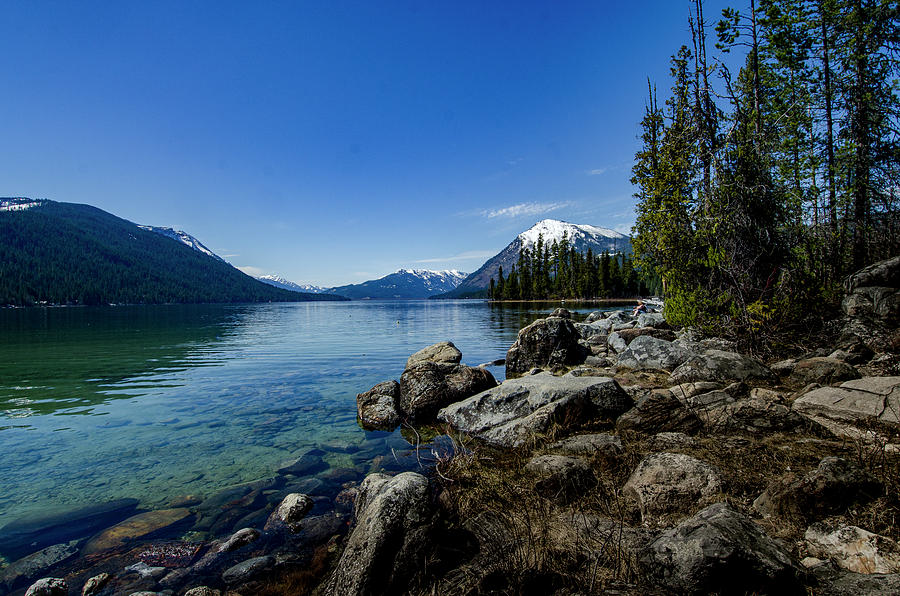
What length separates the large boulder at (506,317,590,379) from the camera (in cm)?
1577

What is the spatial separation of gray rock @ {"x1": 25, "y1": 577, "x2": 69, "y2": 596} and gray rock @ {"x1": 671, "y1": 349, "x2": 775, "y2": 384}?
11.6 metres

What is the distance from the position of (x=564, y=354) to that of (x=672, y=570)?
12857 mm

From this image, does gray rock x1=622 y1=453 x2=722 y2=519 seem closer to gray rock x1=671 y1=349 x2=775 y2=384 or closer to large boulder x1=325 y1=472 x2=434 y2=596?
large boulder x1=325 y1=472 x2=434 y2=596

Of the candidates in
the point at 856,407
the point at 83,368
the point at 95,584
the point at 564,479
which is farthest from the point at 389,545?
the point at 83,368

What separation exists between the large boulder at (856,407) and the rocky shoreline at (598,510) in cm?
3

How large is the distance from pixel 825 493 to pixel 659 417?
3.32m

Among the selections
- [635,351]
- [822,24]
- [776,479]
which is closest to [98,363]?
[635,351]

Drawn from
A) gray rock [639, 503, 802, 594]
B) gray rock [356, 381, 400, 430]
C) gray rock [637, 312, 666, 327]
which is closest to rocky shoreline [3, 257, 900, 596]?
gray rock [639, 503, 802, 594]

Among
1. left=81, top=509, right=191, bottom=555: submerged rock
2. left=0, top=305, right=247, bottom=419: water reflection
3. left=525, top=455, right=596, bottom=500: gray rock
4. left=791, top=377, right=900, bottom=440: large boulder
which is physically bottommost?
left=81, top=509, right=191, bottom=555: submerged rock

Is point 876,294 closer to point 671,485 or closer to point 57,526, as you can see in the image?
point 671,485

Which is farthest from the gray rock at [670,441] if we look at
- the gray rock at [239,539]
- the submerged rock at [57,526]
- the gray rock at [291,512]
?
the submerged rock at [57,526]

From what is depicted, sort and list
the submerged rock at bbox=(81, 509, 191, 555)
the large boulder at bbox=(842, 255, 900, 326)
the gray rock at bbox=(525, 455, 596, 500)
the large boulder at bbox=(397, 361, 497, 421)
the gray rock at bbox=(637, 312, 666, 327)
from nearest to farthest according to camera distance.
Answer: the gray rock at bbox=(525, 455, 596, 500) < the submerged rock at bbox=(81, 509, 191, 555) < the large boulder at bbox=(397, 361, 497, 421) < the large boulder at bbox=(842, 255, 900, 326) < the gray rock at bbox=(637, 312, 666, 327)

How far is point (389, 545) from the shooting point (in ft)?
13.4

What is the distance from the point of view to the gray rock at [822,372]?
7996mm
